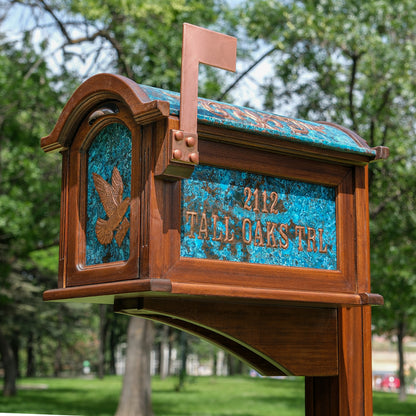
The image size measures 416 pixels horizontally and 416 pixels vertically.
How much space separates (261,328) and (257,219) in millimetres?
451

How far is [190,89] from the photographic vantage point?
2049 millimetres

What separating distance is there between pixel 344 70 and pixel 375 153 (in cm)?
788

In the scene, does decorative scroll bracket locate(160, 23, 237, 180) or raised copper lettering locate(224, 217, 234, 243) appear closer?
decorative scroll bracket locate(160, 23, 237, 180)

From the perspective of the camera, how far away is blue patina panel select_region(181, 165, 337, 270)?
2102 millimetres

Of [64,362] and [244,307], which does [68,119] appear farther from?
[64,362]

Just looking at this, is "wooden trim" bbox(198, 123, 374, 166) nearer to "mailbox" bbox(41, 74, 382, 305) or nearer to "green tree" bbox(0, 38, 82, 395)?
"mailbox" bbox(41, 74, 382, 305)

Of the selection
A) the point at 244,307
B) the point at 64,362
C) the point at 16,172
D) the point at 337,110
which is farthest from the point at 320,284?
the point at 64,362

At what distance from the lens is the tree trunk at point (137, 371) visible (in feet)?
41.5

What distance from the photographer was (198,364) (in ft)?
178

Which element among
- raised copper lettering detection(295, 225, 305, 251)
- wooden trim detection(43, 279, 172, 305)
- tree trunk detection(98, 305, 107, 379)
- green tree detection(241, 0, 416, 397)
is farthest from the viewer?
tree trunk detection(98, 305, 107, 379)

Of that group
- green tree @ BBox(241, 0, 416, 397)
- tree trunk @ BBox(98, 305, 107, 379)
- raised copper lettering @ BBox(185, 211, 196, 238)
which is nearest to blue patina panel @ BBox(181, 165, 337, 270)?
raised copper lettering @ BBox(185, 211, 196, 238)

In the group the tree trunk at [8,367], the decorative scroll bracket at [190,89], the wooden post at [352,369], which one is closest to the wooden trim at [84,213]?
the decorative scroll bracket at [190,89]

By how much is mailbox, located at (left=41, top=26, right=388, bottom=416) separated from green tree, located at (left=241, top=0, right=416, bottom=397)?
6812 millimetres

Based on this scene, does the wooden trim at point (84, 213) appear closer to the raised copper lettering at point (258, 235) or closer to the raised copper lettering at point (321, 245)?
the raised copper lettering at point (258, 235)
